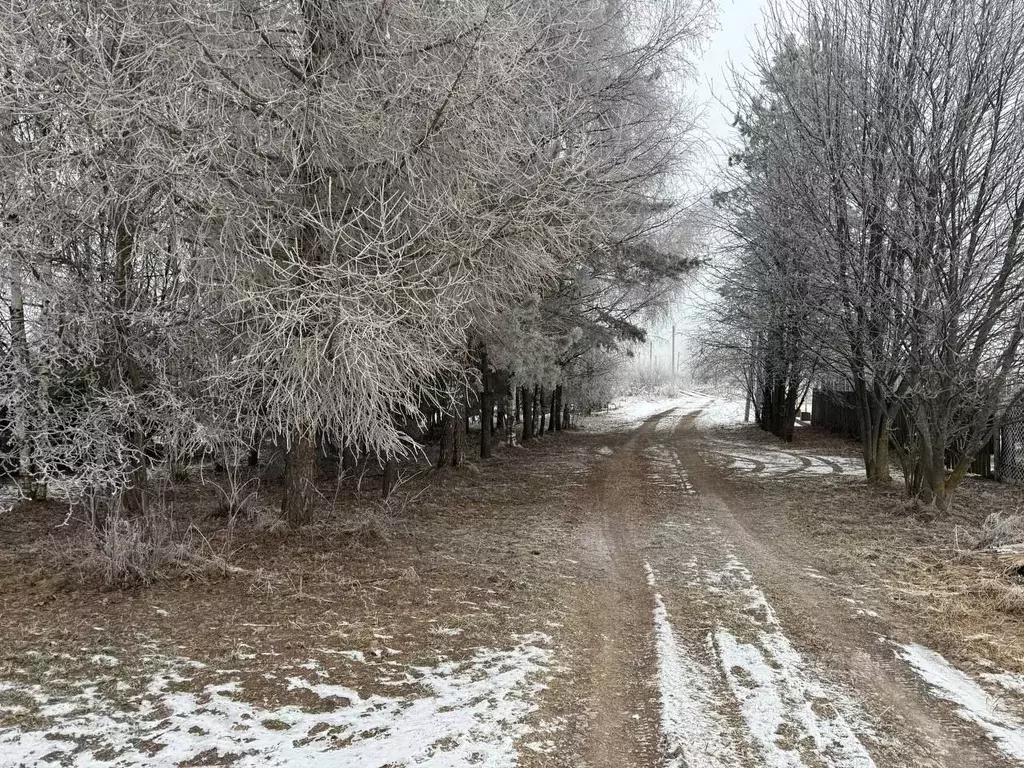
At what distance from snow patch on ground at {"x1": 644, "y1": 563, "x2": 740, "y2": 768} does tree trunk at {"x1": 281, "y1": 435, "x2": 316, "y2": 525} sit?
4.32 metres

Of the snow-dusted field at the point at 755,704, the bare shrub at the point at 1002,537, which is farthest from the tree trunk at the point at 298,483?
the bare shrub at the point at 1002,537

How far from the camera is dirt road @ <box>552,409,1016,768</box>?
3.33 m

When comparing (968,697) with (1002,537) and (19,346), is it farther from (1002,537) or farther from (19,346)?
(19,346)

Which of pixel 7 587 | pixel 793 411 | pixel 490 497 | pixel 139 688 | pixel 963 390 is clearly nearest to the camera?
pixel 139 688

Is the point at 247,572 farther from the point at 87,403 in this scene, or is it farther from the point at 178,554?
the point at 87,403

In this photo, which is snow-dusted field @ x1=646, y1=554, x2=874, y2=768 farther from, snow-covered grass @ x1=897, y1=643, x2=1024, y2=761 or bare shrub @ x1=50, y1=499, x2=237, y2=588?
bare shrub @ x1=50, y1=499, x2=237, y2=588

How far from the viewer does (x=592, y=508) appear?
9.93 metres

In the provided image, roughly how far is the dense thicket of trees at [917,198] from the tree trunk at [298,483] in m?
7.30

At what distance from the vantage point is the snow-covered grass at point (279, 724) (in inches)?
126

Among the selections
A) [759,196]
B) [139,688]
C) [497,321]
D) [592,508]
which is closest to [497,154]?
[497,321]

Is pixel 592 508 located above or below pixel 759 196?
below

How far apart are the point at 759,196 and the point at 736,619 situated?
8.17m

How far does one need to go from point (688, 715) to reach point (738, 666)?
0.76m

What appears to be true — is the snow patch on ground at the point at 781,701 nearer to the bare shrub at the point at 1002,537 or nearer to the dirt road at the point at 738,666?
the dirt road at the point at 738,666
